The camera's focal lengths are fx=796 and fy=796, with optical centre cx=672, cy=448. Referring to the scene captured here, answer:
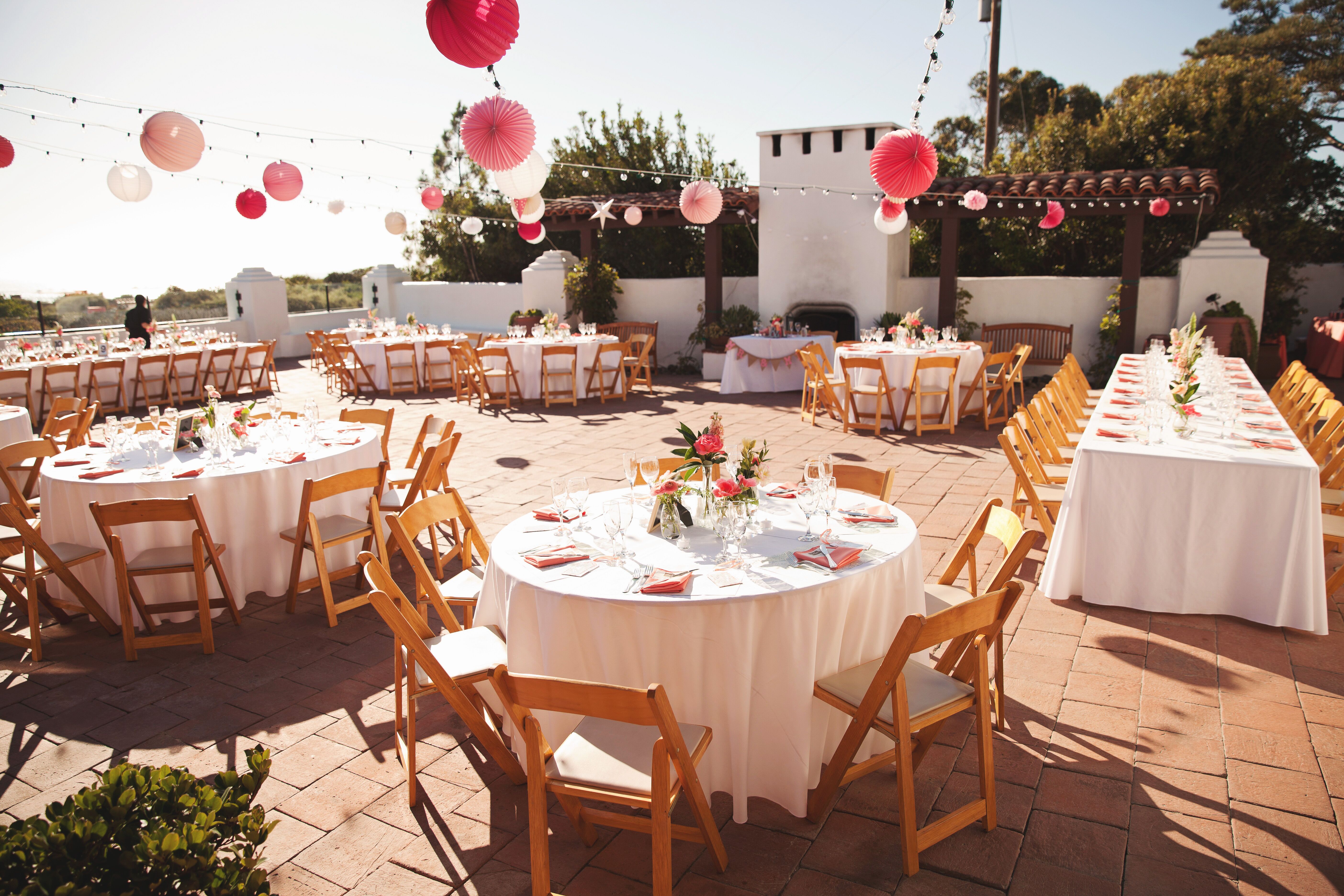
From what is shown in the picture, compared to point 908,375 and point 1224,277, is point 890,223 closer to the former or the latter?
point 908,375

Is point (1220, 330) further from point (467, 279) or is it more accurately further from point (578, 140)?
point (467, 279)

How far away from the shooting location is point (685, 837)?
2.29 meters

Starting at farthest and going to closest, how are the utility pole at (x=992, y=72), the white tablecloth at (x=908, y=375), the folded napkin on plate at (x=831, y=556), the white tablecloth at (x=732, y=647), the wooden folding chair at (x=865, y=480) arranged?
1. the utility pole at (x=992, y=72)
2. the white tablecloth at (x=908, y=375)
3. the wooden folding chair at (x=865, y=480)
4. the folded napkin on plate at (x=831, y=556)
5. the white tablecloth at (x=732, y=647)

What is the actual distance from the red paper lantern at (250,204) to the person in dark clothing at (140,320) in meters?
4.05

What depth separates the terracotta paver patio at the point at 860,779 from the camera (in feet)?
7.89

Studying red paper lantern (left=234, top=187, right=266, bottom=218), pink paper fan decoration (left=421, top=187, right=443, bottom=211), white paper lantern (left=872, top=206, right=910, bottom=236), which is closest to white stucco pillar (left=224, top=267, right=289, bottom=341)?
pink paper fan decoration (left=421, top=187, right=443, bottom=211)

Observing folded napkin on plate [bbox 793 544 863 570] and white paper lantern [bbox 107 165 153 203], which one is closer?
folded napkin on plate [bbox 793 544 863 570]

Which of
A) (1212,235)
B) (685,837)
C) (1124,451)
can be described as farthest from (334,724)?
(1212,235)

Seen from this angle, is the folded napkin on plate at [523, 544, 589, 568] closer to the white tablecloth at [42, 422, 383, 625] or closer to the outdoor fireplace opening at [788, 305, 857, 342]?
the white tablecloth at [42, 422, 383, 625]

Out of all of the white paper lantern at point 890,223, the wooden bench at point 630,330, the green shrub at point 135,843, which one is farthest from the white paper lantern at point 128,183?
the white paper lantern at point 890,223

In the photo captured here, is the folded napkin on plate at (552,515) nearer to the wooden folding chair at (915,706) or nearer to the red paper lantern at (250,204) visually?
the wooden folding chair at (915,706)

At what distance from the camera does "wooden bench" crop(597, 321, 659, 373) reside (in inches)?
560

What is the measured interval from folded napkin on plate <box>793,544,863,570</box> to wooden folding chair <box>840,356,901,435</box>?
19.0ft

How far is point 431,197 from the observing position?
40.2 ft
